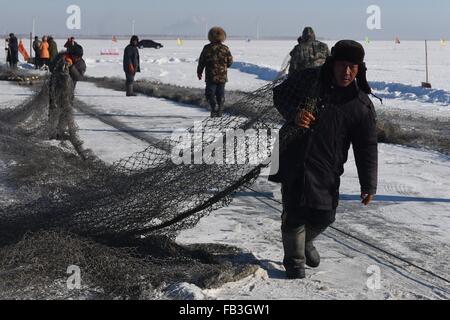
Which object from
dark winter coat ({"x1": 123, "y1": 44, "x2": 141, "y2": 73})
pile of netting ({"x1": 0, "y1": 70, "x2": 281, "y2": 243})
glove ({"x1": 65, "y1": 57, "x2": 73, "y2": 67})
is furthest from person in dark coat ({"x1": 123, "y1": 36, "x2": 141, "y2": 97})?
pile of netting ({"x1": 0, "y1": 70, "x2": 281, "y2": 243})

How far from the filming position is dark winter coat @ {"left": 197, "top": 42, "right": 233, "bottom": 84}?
39.2 ft

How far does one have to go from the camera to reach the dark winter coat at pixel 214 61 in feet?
39.2

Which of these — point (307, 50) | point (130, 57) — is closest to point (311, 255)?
point (307, 50)

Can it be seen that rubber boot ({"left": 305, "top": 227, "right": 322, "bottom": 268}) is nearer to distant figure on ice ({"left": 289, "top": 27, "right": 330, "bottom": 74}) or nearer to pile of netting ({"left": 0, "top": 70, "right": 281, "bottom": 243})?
pile of netting ({"left": 0, "top": 70, "right": 281, "bottom": 243})

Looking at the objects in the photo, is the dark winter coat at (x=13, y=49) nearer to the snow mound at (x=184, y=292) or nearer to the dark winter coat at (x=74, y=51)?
the dark winter coat at (x=74, y=51)

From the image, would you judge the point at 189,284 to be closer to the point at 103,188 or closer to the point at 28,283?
the point at 28,283

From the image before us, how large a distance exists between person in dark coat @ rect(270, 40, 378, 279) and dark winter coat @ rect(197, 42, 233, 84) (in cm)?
783

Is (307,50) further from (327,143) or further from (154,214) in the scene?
(327,143)

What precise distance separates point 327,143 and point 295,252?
0.74 meters

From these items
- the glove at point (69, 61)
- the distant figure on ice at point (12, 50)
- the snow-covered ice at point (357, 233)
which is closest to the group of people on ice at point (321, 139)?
the snow-covered ice at point (357, 233)

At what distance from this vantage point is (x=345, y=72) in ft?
13.2

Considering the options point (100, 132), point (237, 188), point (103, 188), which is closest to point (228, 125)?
point (237, 188)

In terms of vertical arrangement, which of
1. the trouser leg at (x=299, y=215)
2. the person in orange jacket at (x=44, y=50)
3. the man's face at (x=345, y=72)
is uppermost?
the person in orange jacket at (x=44, y=50)

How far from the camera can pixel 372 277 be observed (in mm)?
4418
